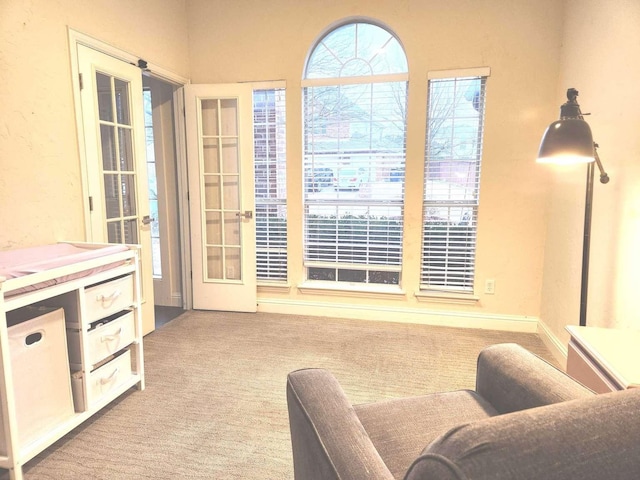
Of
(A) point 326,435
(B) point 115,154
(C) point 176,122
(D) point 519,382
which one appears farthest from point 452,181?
(A) point 326,435

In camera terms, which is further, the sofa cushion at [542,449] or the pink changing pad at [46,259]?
the pink changing pad at [46,259]

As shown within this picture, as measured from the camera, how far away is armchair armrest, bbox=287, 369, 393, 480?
2.82ft

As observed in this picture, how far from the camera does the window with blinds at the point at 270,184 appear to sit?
3.54 m

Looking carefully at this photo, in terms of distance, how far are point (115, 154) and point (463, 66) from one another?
9.04ft

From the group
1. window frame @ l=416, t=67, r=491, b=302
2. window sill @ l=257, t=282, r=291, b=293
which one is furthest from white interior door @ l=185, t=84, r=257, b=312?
window frame @ l=416, t=67, r=491, b=302

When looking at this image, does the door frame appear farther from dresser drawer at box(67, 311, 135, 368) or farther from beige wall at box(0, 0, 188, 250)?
dresser drawer at box(67, 311, 135, 368)

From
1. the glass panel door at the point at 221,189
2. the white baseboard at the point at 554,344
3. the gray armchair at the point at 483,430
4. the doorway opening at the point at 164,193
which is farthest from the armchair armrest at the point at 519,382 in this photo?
the doorway opening at the point at 164,193

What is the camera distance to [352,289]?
11.6 feet

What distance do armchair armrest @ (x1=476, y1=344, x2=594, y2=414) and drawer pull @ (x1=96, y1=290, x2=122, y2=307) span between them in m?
1.80

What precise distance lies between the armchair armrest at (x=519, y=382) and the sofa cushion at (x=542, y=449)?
58cm

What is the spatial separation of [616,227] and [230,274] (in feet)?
9.75

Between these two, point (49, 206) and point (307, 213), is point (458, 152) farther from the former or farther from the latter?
point (49, 206)

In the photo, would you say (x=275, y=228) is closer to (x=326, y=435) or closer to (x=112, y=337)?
(x=112, y=337)

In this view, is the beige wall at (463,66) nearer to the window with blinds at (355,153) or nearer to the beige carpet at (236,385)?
the window with blinds at (355,153)
